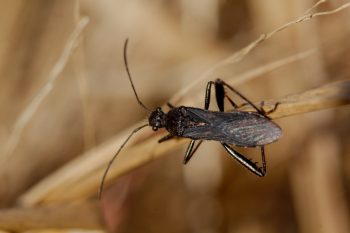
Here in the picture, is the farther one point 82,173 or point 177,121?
point 177,121

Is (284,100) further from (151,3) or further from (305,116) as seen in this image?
(151,3)

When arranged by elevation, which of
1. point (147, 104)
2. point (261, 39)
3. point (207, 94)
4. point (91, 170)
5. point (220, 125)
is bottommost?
point (147, 104)

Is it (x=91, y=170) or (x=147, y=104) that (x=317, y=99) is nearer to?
(x=91, y=170)

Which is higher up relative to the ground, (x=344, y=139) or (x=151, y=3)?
(x=151, y=3)

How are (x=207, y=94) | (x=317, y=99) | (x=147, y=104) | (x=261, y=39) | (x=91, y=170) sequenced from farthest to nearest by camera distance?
1. (x=147, y=104)
2. (x=207, y=94)
3. (x=91, y=170)
4. (x=261, y=39)
5. (x=317, y=99)

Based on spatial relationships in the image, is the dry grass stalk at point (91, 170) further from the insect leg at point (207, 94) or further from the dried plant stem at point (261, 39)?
the insect leg at point (207, 94)

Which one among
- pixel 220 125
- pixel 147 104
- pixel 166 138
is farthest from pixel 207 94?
pixel 147 104

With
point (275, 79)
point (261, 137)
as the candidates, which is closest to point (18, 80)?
point (275, 79)
